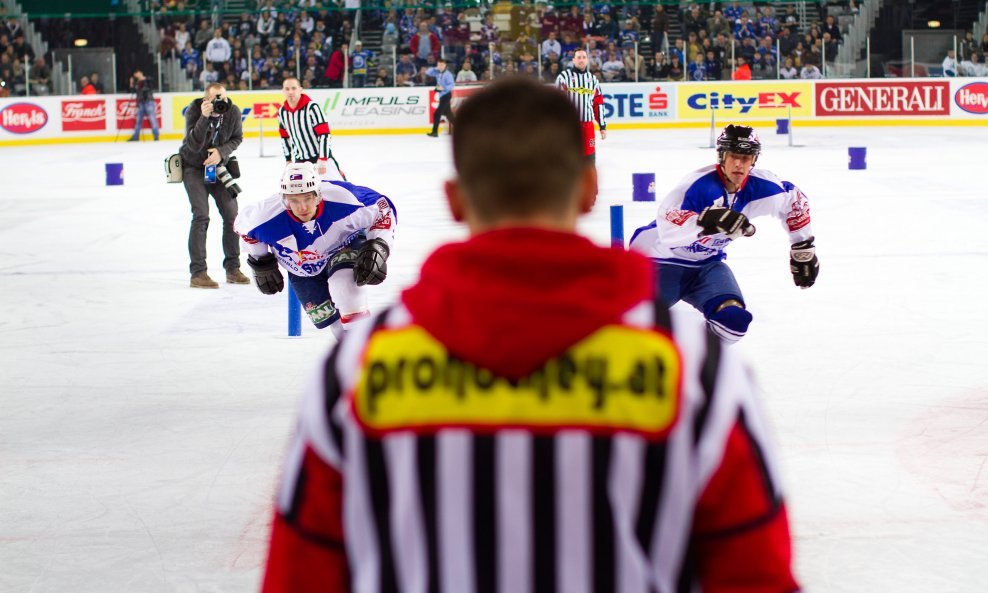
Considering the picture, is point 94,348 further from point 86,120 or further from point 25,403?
point 86,120

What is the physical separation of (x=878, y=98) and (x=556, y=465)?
977 inches

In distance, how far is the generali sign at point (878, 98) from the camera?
80.8 ft

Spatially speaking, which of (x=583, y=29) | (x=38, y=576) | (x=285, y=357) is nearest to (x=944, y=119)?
(x=583, y=29)

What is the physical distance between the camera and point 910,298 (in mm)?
8508

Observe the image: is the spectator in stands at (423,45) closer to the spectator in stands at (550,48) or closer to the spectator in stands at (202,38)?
the spectator in stands at (550,48)

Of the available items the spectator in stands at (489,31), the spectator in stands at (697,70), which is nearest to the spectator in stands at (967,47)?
the spectator in stands at (697,70)

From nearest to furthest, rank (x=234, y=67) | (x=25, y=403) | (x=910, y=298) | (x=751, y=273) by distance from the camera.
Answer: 1. (x=25, y=403)
2. (x=910, y=298)
3. (x=751, y=273)
4. (x=234, y=67)

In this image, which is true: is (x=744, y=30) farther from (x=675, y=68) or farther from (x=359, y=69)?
(x=359, y=69)

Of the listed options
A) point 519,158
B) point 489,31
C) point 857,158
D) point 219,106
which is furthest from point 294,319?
point 489,31

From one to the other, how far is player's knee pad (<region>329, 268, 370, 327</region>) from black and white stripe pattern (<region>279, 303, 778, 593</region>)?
4.70 m

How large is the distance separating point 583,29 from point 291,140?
15.4 meters

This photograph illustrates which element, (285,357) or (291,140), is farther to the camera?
(291,140)

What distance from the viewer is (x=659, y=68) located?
82.2 feet

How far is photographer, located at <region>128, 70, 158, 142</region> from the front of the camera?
2434 cm
